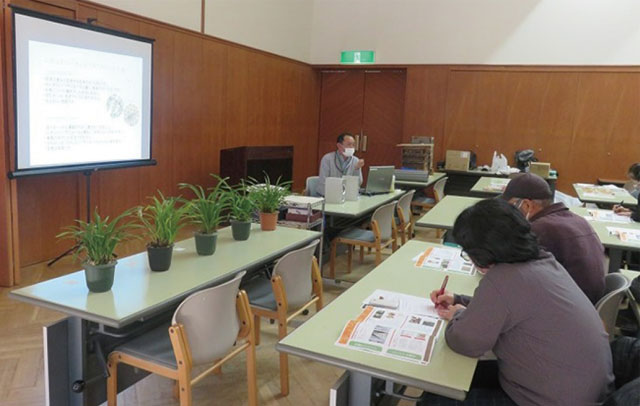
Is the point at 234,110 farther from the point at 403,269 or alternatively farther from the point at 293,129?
the point at 403,269

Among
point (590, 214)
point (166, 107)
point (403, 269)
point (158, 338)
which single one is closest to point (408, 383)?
point (403, 269)

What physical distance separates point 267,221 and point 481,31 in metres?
6.59

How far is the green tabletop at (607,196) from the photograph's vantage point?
5.33 meters

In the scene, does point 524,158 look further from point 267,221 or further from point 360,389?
point 360,389

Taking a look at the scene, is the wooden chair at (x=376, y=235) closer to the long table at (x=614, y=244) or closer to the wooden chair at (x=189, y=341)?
the long table at (x=614, y=244)

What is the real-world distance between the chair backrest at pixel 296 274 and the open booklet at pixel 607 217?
2636mm

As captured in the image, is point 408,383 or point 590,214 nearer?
point 408,383

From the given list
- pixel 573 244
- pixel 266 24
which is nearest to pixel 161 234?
pixel 573 244

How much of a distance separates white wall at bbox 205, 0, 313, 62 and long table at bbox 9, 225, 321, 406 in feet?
16.1

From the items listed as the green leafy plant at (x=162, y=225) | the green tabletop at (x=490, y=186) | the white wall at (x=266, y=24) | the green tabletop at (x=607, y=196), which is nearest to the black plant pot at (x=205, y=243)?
the green leafy plant at (x=162, y=225)

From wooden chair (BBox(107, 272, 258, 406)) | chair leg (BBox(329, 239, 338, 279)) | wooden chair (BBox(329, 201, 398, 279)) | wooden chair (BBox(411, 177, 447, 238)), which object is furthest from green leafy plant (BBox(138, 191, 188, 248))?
wooden chair (BBox(411, 177, 447, 238))

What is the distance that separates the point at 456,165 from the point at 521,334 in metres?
6.86

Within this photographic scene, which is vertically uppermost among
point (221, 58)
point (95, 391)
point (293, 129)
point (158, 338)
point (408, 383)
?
point (221, 58)

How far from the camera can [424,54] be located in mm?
8719
